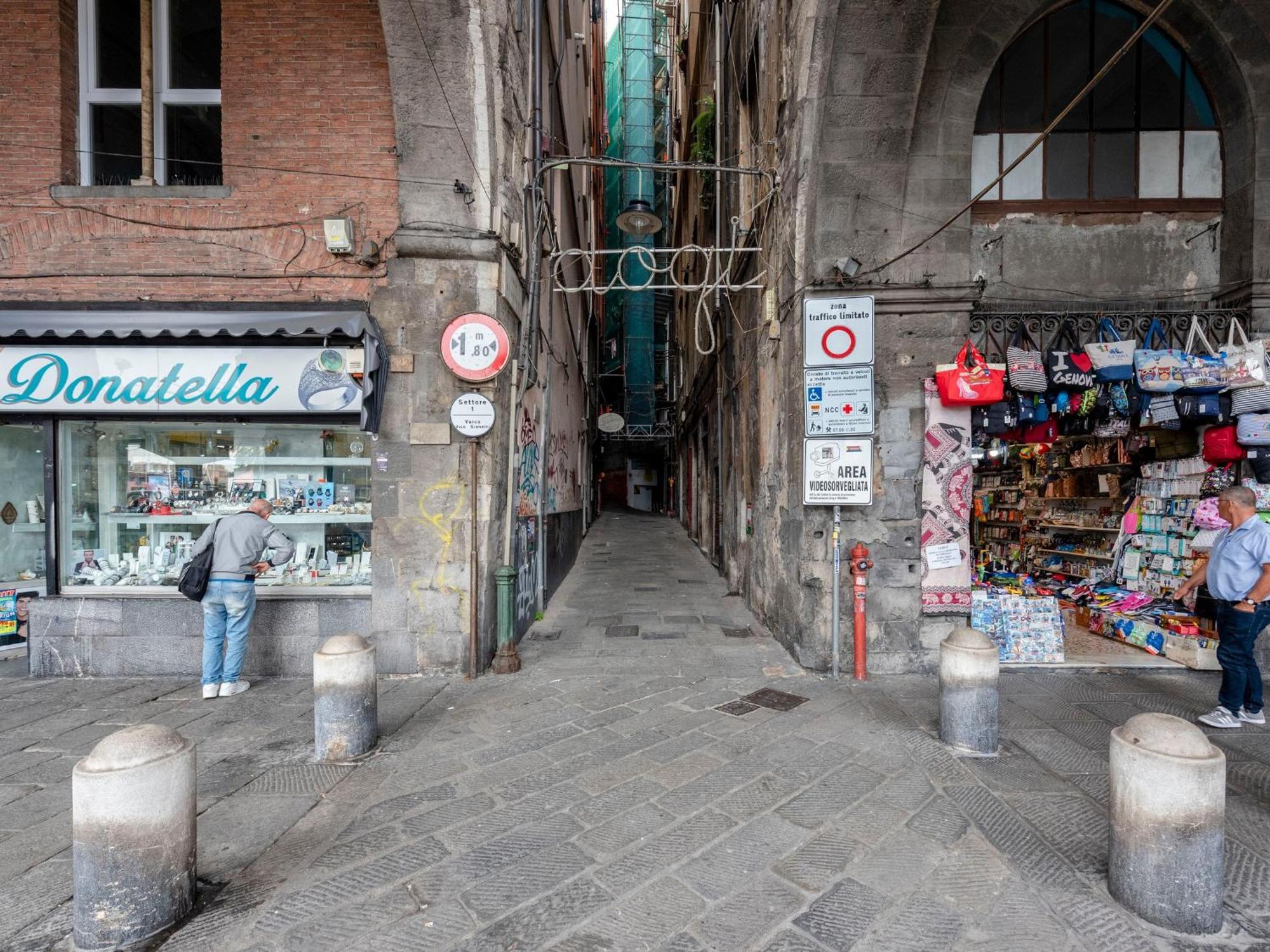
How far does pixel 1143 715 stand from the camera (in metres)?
2.54

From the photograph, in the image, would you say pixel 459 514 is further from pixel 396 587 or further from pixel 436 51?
pixel 436 51

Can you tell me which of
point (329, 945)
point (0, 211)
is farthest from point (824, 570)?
point (0, 211)

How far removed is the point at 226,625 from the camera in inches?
209

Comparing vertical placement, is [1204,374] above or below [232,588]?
above

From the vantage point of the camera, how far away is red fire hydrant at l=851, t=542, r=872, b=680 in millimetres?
5484

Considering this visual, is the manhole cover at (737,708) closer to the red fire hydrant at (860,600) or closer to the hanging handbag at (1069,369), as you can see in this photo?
the red fire hydrant at (860,600)

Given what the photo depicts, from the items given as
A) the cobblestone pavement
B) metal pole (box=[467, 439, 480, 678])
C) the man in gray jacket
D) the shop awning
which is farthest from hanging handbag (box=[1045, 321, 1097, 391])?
the man in gray jacket

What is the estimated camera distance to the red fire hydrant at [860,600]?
18.0ft

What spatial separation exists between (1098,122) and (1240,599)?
5087 mm

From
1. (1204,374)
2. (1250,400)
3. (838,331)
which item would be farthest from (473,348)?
(1250,400)

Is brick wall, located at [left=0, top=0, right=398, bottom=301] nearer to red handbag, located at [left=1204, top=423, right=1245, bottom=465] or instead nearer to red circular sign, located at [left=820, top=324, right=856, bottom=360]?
red circular sign, located at [left=820, top=324, right=856, bottom=360]

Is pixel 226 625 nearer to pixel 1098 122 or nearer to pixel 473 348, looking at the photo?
pixel 473 348

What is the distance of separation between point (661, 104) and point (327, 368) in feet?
110

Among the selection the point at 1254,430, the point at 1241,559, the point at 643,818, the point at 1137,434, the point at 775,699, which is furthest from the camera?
the point at 1137,434
